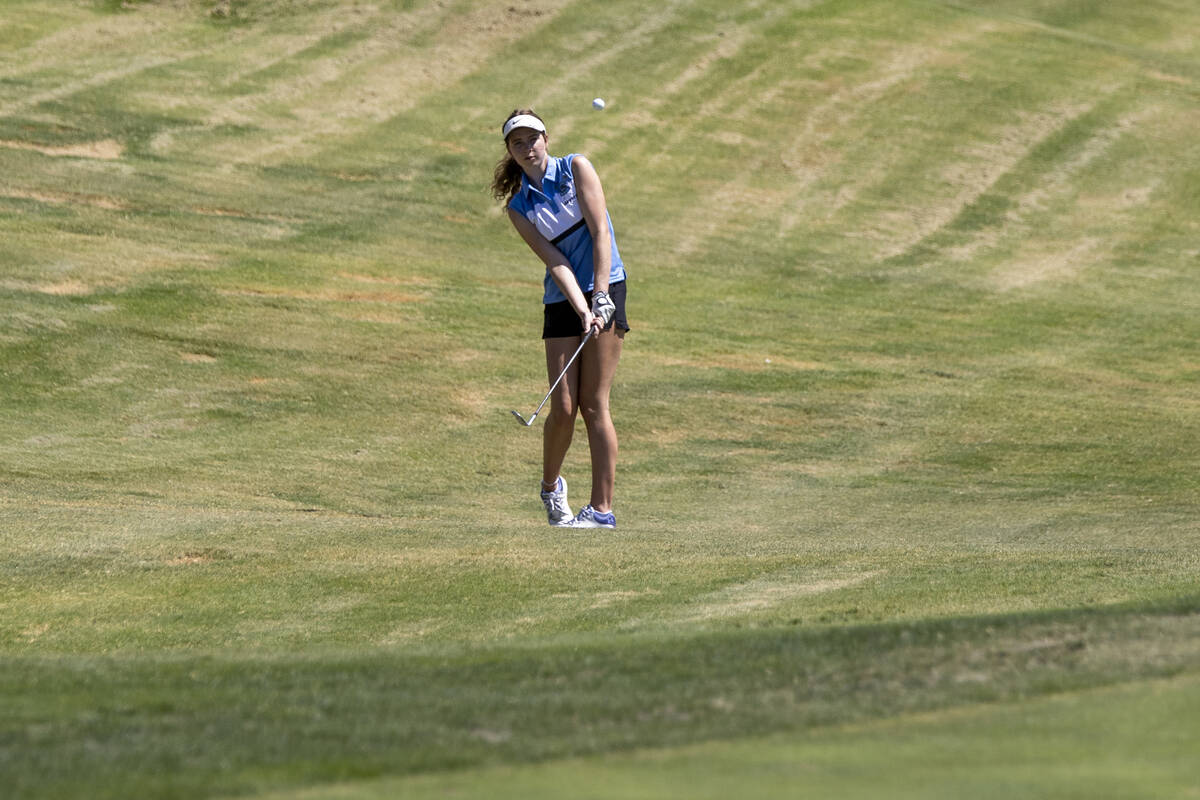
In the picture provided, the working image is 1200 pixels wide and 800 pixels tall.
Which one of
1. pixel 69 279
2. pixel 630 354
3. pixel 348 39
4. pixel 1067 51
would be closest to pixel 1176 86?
pixel 1067 51

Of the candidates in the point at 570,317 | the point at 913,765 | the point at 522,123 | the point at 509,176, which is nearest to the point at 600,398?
the point at 570,317

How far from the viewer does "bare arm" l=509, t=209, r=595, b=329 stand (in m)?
9.29

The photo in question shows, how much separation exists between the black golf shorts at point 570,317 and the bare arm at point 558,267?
0.13m

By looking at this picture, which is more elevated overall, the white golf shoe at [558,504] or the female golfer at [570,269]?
the female golfer at [570,269]

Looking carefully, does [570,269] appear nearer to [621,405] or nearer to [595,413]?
[595,413]

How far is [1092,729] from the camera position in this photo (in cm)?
489

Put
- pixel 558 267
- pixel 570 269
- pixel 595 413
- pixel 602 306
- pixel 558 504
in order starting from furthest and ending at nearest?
pixel 558 504 < pixel 595 413 < pixel 570 269 < pixel 558 267 < pixel 602 306

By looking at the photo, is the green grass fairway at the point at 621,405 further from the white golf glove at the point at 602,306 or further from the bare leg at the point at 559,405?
the white golf glove at the point at 602,306

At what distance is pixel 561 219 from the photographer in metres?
9.52

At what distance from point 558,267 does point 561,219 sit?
30cm

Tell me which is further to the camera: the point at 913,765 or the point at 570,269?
the point at 570,269

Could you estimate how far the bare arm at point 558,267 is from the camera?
30.5 ft


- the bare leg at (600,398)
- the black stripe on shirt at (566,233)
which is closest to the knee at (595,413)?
the bare leg at (600,398)

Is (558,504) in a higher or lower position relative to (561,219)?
lower
